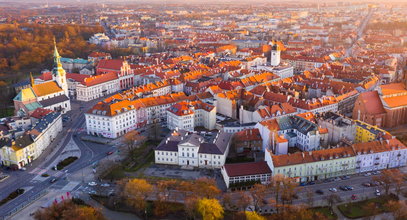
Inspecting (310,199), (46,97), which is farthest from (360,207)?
(46,97)

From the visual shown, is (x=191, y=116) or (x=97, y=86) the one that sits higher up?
(x=97, y=86)

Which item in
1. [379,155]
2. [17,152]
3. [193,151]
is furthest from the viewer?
[17,152]

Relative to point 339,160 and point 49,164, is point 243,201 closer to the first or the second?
point 339,160

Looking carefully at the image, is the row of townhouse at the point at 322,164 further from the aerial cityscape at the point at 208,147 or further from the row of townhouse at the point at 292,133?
the row of townhouse at the point at 292,133

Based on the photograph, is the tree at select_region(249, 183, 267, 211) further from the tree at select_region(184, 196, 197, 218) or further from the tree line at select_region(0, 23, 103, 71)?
the tree line at select_region(0, 23, 103, 71)

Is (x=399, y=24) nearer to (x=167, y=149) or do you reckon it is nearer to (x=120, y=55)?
(x=120, y=55)

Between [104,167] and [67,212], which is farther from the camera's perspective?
[104,167]

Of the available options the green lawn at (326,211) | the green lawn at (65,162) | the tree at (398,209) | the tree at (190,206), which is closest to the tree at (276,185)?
the green lawn at (326,211)
